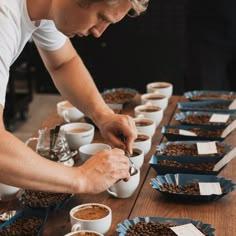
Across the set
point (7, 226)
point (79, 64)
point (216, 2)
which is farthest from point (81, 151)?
point (216, 2)

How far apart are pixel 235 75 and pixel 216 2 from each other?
64 cm

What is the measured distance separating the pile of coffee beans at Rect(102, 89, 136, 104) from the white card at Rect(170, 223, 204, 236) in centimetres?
121

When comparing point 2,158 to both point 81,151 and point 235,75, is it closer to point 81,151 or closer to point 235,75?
point 81,151

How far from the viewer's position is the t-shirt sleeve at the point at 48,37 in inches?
81.3

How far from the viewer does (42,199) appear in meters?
Result: 1.77

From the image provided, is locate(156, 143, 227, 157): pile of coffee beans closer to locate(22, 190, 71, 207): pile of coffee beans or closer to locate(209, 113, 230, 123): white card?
locate(209, 113, 230, 123): white card

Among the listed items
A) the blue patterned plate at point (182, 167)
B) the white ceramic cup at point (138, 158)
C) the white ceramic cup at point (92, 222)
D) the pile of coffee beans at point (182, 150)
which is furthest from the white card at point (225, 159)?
the white ceramic cup at point (92, 222)

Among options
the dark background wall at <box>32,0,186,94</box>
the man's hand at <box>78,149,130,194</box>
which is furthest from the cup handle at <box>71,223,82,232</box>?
the dark background wall at <box>32,0,186,94</box>

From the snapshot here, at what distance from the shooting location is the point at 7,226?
5.36 ft

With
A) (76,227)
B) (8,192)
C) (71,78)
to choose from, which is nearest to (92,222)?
(76,227)

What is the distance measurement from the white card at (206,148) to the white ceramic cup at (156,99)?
0.53 m

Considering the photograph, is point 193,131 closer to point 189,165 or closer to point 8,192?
point 189,165

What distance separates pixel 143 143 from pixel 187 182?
0.31 metres

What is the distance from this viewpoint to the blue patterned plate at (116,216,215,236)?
1.59 meters
